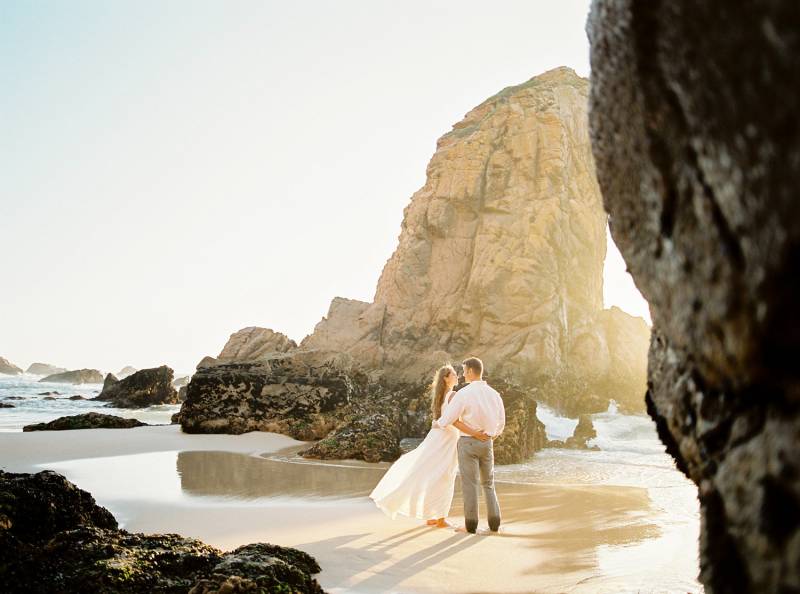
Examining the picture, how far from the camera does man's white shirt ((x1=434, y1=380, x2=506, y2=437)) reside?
621cm

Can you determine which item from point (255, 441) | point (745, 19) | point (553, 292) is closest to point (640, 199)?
point (745, 19)

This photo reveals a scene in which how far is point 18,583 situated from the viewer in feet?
10.4

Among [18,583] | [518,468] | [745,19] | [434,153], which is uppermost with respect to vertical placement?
[434,153]

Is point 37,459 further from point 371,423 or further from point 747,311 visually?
point 747,311

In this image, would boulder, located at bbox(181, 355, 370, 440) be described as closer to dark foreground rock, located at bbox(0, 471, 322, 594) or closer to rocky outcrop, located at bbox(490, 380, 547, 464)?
rocky outcrop, located at bbox(490, 380, 547, 464)

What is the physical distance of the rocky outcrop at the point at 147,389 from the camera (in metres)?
32.6

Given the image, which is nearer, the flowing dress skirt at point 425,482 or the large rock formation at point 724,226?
the large rock formation at point 724,226

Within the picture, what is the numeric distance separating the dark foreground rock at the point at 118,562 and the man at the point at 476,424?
242 cm

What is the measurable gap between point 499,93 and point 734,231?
40282 millimetres

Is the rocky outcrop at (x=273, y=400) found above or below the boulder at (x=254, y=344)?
below

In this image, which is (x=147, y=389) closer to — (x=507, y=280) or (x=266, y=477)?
(x=507, y=280)

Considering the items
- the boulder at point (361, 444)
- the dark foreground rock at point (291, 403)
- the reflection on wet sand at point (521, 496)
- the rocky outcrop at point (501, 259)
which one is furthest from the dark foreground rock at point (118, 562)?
the rocky outcrop at point (501, 259)

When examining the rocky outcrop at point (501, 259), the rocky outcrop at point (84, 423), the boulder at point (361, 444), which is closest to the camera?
the boulder at point (361, 444)

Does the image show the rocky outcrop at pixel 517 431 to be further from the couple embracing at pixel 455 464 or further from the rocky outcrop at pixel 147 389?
the rocky outcrop at pixel 147 389
